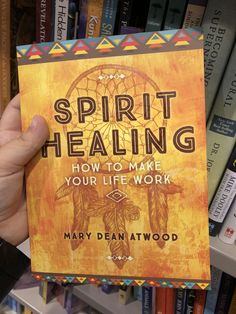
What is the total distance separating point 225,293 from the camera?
905 millimetres

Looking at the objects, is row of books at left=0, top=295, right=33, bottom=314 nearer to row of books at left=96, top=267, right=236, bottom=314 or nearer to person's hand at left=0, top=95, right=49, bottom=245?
row of books at left=96, top=267, right=236, bottom=314

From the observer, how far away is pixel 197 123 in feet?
1.75

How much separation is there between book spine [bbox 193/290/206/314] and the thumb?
56 centimetres

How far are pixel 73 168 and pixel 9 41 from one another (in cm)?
37

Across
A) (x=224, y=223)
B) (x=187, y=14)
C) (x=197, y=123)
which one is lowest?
(x=224, y=223)

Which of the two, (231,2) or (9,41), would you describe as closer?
(231,2)

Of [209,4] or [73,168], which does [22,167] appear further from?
[209,4]

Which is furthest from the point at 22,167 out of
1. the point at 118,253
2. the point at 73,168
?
the point at 118,253

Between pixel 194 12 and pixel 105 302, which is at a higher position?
pixel 194 12

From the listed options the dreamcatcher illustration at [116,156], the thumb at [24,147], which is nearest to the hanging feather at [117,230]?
the dreamcatcher illustration at [116,156]

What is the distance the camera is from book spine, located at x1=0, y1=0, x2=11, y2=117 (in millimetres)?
767

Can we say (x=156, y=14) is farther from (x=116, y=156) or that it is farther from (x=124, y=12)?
(x=116, y=156)

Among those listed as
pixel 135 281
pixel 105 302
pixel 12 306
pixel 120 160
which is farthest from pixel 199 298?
pixel 12 306

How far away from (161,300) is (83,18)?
699 millimetres
